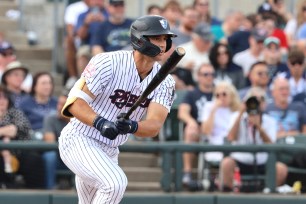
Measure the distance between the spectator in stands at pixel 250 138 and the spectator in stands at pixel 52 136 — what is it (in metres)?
1.68

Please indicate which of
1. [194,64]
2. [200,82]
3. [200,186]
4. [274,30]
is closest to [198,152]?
[200,186]

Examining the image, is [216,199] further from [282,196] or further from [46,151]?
[46,151]

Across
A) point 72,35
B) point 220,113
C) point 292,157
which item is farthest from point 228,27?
point 292,157

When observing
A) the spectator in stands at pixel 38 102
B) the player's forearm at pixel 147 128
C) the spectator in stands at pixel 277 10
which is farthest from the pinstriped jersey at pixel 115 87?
the spectator in stands at pixel 277 10

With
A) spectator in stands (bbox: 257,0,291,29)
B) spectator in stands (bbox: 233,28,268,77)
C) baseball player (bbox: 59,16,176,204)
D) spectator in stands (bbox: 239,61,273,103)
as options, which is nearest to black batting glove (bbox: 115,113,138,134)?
baseball player (bbox: 59,16,176,204)

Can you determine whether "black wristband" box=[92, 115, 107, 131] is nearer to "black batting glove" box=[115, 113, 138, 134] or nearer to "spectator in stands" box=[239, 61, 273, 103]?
"black batting glove" box=[115, 113, 138, 134]

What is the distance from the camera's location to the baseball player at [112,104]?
736cm

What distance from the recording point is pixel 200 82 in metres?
11.7

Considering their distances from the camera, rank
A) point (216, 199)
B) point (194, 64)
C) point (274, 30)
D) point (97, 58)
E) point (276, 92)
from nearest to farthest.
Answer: point (97, 58) < point (216, 199) < point (276, 92) < point (194, 64) < point (274, 30)

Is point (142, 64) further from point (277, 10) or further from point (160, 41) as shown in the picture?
point (277, 10)

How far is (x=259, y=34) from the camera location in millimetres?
12766

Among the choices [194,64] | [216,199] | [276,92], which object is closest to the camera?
[216,199]

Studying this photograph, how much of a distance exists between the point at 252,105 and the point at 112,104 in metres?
3.32

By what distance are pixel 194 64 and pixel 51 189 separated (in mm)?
2684
